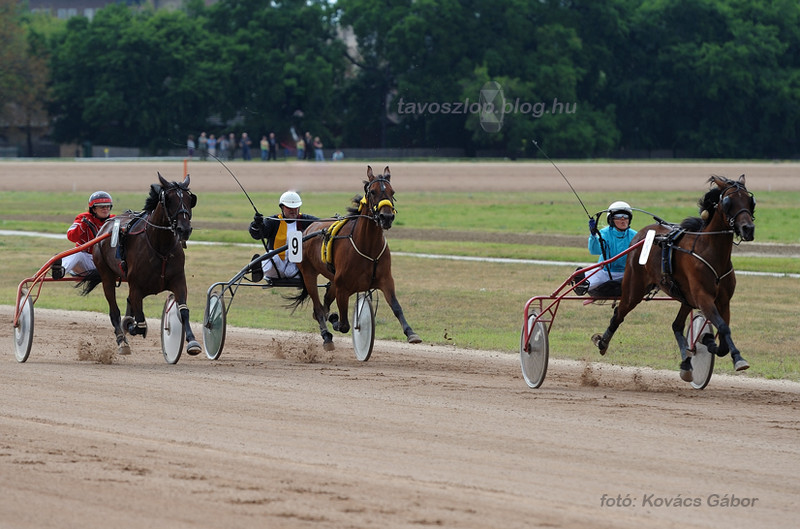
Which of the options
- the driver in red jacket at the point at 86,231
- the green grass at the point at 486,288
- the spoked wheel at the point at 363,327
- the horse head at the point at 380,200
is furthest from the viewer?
the green grass at the point at 486,288

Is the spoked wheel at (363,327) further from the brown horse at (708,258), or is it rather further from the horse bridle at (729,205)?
the horse bridle at (729,205)

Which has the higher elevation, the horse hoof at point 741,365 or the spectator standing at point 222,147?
the spectator standing at point 222,147

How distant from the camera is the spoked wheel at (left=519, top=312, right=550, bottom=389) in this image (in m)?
9.54

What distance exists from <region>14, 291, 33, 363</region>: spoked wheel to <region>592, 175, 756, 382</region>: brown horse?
5.23 meters

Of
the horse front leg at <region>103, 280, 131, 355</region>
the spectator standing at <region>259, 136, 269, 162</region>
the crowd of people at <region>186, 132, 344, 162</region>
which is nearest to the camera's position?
the horse front leg at <region>103, 280, 131, 355</region>

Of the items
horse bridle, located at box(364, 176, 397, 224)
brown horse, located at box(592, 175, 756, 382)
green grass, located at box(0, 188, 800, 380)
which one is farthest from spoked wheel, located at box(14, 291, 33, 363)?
brown horse, located at box(592, 175, 756, 382)

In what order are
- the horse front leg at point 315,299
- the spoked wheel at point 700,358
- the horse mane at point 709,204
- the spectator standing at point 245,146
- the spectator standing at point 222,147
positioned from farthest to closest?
the spectator standing at point 245,146
the spectator standing at point 222,147
the horse front leg at point 315,299
the spoked wheel at point 700,358
the horse mane at point 709,204

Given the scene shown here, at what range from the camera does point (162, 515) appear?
18.7 feet

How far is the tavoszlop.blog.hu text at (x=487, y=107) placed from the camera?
190 ft

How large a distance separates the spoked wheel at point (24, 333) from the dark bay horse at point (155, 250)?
784 mm

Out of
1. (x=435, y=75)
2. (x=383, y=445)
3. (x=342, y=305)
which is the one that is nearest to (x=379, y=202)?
(x=342, y=305)

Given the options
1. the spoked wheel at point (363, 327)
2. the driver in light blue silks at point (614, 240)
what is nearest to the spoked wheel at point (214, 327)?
the spoked wheel at point (363, 327)

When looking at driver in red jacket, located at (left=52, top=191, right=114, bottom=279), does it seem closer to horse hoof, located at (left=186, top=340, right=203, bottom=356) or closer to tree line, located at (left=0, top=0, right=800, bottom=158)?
horse hoof, located at (left=186, top=340, right=203, bottom=356)

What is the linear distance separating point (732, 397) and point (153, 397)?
4.14 m
